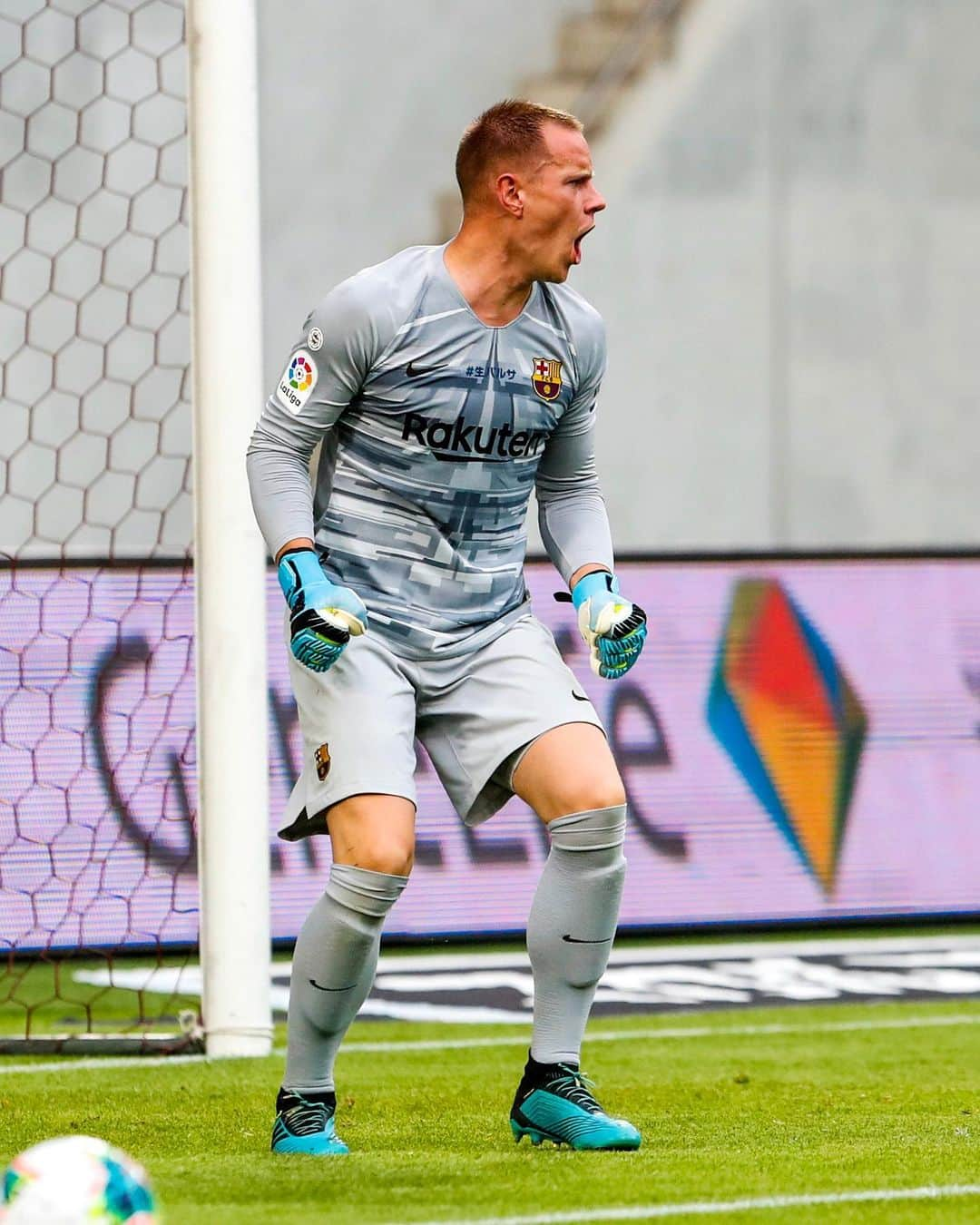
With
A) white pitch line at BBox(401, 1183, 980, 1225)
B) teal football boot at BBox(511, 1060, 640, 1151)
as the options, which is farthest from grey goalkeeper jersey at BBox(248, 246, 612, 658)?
white pitch line at BBox(401, 1183, 980, 1225)

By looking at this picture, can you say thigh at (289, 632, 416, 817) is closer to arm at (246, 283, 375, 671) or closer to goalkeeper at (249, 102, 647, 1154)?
goalkeeper at (249, 102, 647, 1154)

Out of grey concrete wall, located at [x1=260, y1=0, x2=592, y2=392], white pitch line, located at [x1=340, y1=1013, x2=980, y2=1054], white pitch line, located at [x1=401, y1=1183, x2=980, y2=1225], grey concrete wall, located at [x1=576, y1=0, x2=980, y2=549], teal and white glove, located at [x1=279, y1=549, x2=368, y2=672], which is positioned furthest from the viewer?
grey concrete wall, located at [x1=576, y1=0, x2=980, y2=549]

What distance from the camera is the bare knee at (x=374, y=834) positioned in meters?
3.82

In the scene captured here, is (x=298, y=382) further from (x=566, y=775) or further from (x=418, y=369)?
(x=566, y=775)

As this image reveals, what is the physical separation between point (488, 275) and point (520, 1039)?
251cm

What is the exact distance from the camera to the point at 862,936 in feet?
25.3

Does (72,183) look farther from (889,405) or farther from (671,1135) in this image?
(671,1135)

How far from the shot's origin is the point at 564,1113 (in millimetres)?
3939

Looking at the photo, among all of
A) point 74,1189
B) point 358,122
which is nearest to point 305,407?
point 74,1189

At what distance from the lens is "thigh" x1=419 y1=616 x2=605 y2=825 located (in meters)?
4.01

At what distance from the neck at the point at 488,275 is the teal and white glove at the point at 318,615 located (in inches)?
22.6

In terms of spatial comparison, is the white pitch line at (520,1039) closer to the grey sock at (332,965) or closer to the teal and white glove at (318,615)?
the grey sock at (332,965)

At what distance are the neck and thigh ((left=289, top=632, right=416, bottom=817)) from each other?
0.63 m

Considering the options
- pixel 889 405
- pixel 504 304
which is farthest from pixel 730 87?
pixel 504 304
